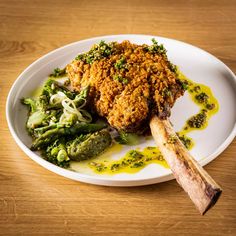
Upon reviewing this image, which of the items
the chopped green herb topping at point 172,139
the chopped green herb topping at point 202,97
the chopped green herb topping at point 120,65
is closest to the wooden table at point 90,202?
the chopped green herb topping at point 172,139

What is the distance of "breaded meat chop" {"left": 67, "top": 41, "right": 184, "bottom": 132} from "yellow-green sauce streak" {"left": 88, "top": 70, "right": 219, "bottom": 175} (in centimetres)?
24

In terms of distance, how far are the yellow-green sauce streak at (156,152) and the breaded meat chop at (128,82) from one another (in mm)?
240

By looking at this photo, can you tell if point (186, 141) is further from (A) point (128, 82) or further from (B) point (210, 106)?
(A) point (128, 82)

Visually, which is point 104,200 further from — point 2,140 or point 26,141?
point 2,140

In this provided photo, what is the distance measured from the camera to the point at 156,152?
12.4 feet

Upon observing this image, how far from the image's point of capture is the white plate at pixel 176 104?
11.5ft

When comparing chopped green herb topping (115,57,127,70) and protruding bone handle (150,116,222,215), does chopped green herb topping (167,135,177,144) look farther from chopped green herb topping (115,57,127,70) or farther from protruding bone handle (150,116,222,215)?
chopped green herb topping (115,57,127,70)

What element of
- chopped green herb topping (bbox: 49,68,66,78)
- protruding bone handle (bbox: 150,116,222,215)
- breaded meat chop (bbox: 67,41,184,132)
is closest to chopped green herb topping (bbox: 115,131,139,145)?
breaded meat chop (bbox: 67,41,184,132)

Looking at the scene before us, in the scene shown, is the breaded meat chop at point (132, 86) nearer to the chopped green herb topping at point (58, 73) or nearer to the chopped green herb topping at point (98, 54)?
the chopped green herb topping at point (98, 54)

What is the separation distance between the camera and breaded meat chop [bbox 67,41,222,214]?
3.71 m

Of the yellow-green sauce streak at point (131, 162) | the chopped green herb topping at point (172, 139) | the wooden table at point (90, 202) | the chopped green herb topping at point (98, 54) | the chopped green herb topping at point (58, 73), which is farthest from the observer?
the chopped green herb topping at point (58, 73)

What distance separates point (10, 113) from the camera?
4.13 meters

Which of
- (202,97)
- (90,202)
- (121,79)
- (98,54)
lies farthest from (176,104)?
(90,202)

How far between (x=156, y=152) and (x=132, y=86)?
56 centimetres
